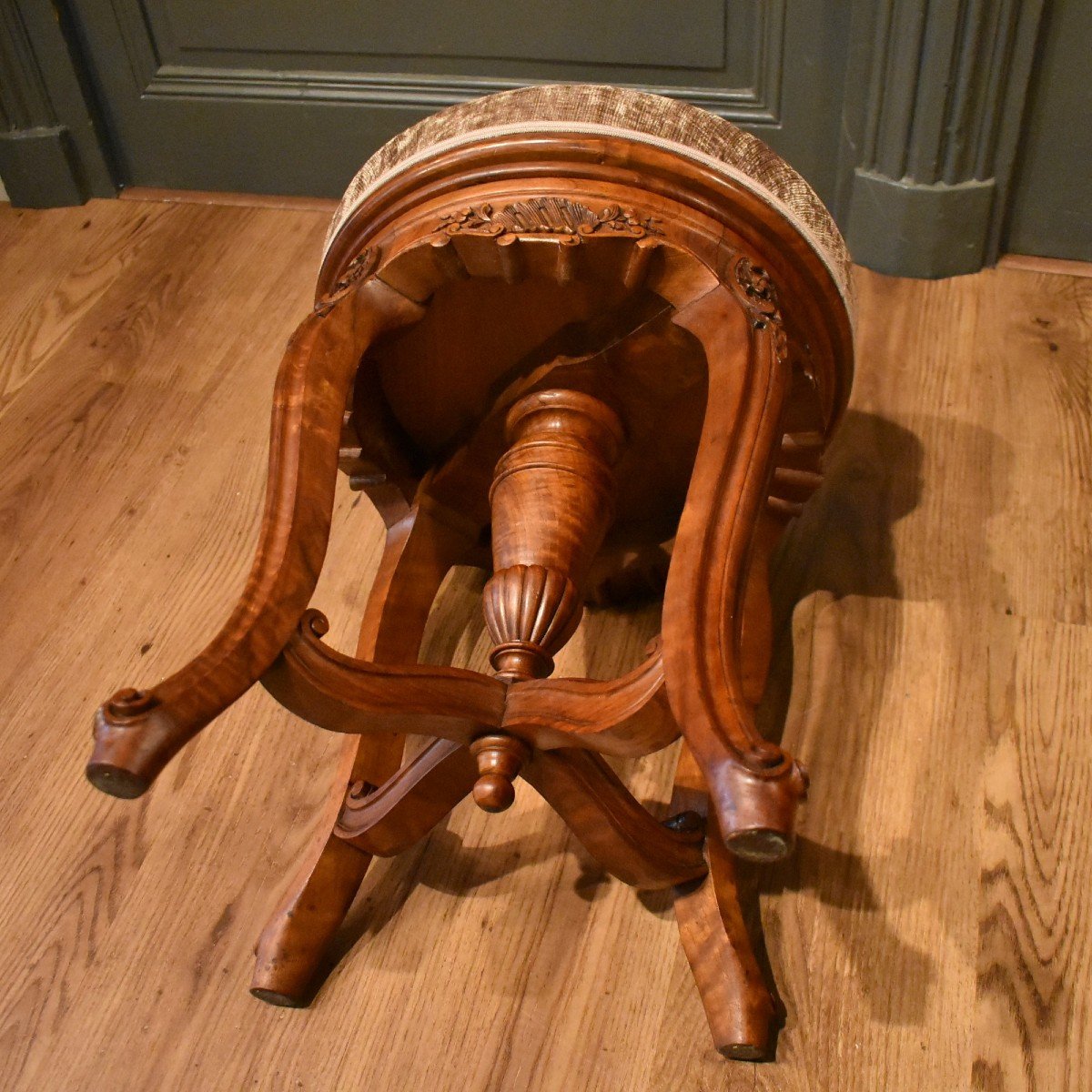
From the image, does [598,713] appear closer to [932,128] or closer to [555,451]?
[555,451]

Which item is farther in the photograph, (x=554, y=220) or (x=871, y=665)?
(x=871, y=665)

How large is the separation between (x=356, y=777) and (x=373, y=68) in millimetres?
1027

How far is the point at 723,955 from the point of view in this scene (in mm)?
938

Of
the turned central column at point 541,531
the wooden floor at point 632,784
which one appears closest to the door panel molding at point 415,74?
the wooden floor at point 632,784

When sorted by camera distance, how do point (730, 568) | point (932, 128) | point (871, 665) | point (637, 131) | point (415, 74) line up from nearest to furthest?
point (730, 568) → point (637, 131) → point (871, 665) → point (932, 128) → point (415, 74)

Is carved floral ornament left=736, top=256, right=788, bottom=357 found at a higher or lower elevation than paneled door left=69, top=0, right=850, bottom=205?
higher

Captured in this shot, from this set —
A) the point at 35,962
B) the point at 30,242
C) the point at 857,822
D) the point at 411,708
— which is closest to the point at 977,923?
the point at 857,822

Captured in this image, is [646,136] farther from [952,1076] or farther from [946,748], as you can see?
[952,1076]

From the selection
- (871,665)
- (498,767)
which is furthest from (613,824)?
(871,665)

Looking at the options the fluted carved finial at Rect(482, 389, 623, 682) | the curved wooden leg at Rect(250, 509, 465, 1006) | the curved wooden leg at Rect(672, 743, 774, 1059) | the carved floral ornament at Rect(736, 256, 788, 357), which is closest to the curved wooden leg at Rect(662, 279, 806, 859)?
the carved floral ornament at Rect(736, 256, 788, 357)

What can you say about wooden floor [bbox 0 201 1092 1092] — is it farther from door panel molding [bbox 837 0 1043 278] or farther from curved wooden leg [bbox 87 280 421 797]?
curved wooden leg [bbox 87 280 421 797]

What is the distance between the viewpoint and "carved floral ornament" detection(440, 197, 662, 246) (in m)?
0.89

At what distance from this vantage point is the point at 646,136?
0.91 meters

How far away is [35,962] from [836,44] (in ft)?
4.12
